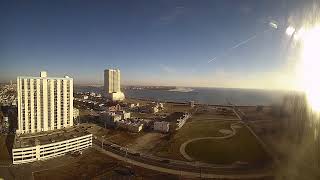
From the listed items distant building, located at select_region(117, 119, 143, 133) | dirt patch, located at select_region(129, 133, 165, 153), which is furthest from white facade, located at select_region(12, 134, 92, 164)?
distant building, located at select_region(117, 119, 143, 133)

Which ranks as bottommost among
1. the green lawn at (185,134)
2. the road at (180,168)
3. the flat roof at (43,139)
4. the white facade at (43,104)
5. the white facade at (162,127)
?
the road at (180,168)

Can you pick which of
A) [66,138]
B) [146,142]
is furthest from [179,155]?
[66,138]

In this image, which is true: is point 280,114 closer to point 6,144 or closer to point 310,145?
point 310,145

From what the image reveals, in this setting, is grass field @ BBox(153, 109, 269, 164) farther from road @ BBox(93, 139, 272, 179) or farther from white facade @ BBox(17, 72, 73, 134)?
white facade @ BBox(17, 72, 73, 134)

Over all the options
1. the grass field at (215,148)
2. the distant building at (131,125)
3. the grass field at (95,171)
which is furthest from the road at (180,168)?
the distant building at (131,125)

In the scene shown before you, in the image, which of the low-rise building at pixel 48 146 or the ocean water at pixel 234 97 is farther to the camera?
the low-rise building at pixel 48 146

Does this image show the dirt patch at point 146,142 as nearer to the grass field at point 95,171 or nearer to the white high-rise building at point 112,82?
the grass field at point 95,171
